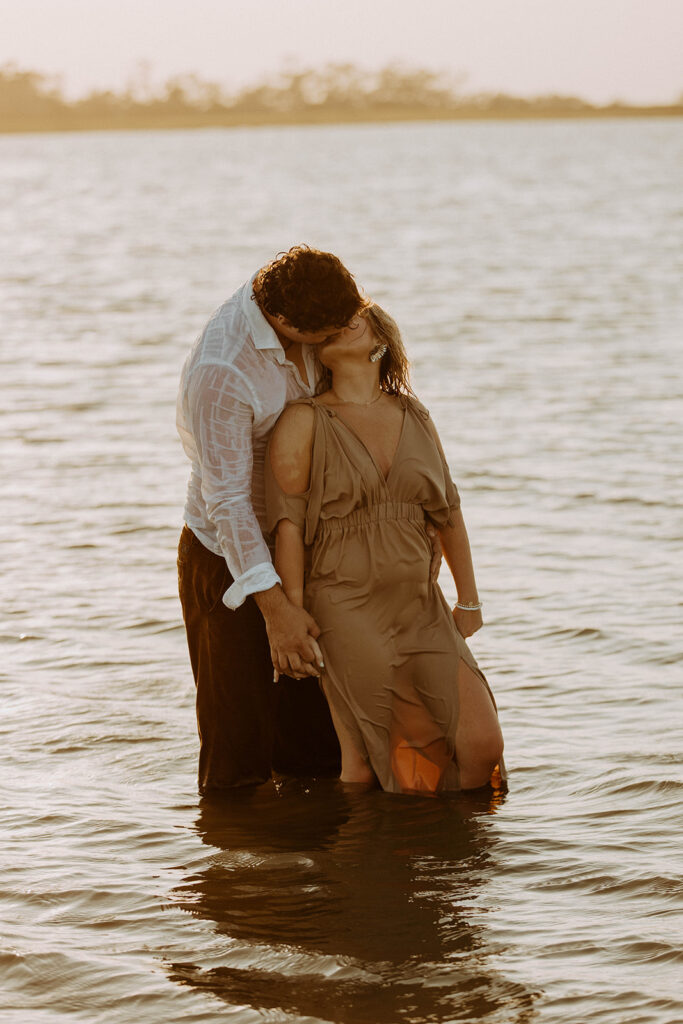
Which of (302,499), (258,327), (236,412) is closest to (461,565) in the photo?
(302,499)

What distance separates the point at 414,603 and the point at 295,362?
2.90 ft

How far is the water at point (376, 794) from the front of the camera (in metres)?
4.57

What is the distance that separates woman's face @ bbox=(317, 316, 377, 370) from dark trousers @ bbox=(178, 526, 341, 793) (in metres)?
0.76

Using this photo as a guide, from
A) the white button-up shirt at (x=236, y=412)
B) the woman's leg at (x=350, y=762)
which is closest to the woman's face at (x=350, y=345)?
the white button-up shirt at (x=236, y=412)

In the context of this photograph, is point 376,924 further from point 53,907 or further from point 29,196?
point 29,196

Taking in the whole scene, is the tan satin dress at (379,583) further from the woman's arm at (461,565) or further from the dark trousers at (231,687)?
the dark trousers at (231,687)

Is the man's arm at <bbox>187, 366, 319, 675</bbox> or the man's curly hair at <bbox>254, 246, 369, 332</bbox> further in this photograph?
the man's arm at <bbox>187, 366, 319, 675</bbox>

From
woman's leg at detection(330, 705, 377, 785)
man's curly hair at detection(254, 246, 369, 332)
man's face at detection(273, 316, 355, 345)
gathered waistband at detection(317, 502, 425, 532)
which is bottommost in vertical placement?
woman's leg at detection(330, 705, 377, 785)

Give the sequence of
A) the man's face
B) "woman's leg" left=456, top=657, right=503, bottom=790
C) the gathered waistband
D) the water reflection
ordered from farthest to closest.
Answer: "woman's leg" left=456, top=657, right=503, bottom=790 < the gathered waistband < the man's face < the water reflection

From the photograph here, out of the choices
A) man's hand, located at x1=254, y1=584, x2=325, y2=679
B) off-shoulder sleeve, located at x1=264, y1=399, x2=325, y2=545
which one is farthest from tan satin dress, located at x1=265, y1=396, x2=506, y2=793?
man's hand, located at x1=254, y1=584, x2=325, y2=679

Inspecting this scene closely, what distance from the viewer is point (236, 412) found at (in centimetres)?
505

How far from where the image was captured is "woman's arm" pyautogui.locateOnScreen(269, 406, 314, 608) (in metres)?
5.18

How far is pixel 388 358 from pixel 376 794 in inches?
60.6

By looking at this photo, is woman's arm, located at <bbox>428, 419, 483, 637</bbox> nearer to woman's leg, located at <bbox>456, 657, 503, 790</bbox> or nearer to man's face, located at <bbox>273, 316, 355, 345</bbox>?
woman's leg, located at <bbox>456, 657, 503, 790</bbox>
